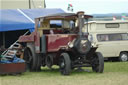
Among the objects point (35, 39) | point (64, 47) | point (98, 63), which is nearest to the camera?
point (64, 47)

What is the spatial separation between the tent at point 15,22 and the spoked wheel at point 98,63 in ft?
18.2

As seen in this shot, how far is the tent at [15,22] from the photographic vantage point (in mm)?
15969

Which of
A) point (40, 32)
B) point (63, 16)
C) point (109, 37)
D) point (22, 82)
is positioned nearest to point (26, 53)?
point (40, 32)

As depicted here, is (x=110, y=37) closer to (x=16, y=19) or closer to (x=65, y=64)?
(x=16, y=19)

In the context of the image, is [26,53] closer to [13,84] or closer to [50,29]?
[50,29]

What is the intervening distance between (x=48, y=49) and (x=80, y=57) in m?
1.23

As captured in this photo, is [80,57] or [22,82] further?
[80,57]

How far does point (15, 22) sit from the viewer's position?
1619 cm

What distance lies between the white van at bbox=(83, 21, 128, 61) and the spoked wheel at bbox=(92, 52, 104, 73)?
6740 millimetres

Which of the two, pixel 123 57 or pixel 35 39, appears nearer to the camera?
pixel 35 39

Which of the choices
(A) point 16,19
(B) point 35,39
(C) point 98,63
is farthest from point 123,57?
(B) point 35,39

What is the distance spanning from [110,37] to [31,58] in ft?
23.9

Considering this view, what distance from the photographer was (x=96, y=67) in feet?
38.6

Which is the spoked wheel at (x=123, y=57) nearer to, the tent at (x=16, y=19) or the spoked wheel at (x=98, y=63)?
the tent at (x=16, y=19)
